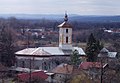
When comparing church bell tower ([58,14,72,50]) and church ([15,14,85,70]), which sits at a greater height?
church bell tower ([58,14,72,50])

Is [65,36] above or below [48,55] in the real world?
above

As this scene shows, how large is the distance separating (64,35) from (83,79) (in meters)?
17.2

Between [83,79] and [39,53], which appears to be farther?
[39,53]

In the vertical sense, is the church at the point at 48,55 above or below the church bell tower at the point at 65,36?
below

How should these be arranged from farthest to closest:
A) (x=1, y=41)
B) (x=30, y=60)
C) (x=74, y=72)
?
(x=1, y=41) < (x=30, y=60) < (x=74, y=72)

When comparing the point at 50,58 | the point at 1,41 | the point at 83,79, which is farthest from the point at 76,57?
the point at 83,79

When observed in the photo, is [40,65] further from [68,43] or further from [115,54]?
[115,54]

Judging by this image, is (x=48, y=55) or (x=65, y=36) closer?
(x=48, y=55)

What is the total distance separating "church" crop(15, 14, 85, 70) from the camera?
4072cm

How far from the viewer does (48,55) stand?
4075cm

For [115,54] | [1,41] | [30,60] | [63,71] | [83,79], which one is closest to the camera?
[83,79]

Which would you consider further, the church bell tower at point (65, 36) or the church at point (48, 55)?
the church bell tower at point (65, 36)

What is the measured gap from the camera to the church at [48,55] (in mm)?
40719

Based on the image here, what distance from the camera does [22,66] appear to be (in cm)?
4191
